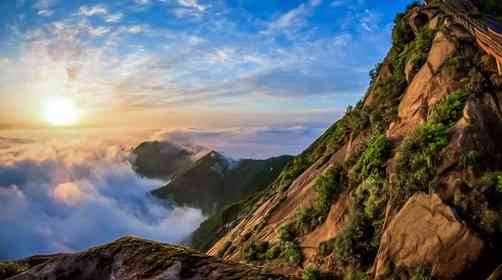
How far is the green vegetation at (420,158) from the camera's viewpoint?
1805cm

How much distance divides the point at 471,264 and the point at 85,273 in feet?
44.7

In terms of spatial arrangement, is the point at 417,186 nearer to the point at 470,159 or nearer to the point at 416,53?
the point at 470,159

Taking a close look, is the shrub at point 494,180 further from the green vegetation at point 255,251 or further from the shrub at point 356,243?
the green vegetation at point 255,251

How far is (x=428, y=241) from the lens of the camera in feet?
52.0

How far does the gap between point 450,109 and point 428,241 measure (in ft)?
24.6

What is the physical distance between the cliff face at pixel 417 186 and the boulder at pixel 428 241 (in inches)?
1.5

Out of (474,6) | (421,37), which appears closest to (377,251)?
(421,37)

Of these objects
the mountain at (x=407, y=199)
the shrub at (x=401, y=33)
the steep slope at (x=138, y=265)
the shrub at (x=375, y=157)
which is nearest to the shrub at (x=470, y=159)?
the mountain at (x=407, y=199)

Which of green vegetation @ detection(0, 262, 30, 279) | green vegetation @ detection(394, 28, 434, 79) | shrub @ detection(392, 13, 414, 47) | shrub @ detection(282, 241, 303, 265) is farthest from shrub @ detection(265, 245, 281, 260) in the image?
shrub @ detection(392, 13, 414, 47)

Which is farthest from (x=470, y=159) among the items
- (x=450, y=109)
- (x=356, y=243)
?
Result: (x=356, y=243)

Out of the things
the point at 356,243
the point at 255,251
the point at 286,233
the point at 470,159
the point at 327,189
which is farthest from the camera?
the point at 255,251

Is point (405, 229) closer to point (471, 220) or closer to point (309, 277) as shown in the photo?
point (471, 220)

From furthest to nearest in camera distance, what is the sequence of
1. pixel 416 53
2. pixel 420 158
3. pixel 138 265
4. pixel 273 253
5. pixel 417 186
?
pixel 416 53
pixel 273 253
pixel 420 158
pixel 417 186
pixel 138 265

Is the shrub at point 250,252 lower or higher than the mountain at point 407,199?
lower
